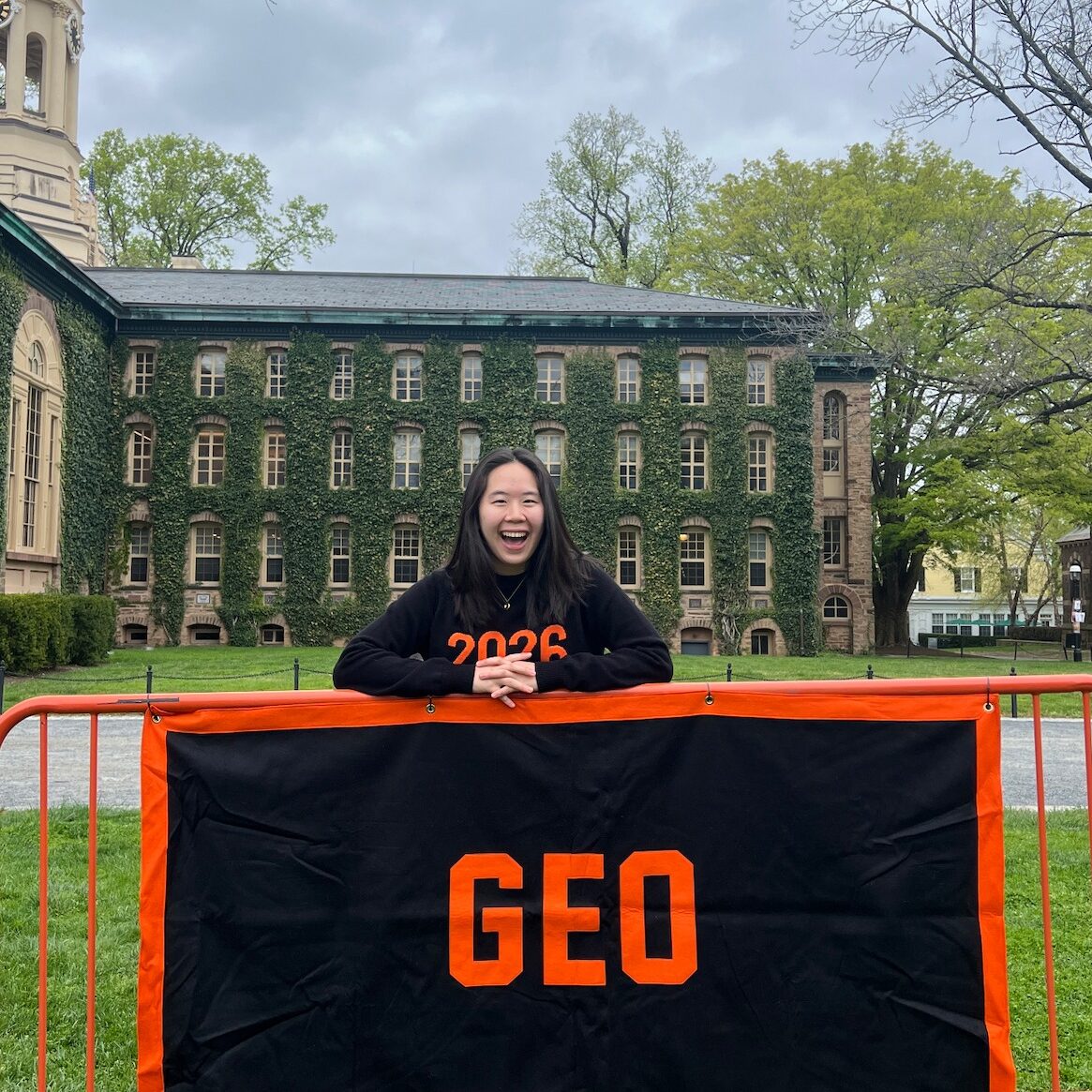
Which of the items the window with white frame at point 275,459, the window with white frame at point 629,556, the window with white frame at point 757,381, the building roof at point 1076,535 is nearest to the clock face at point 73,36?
the window with white frame at point 275,459

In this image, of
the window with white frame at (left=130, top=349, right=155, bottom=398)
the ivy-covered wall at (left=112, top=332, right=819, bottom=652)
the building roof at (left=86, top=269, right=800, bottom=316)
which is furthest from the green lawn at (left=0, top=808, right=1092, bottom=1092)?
the window with white frame at (left=130, top=349, right=155, bottom=398)

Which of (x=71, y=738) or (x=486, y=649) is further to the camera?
(x=71, y=738)

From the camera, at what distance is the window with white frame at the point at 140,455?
32.3 m

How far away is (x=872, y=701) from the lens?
2.98 m

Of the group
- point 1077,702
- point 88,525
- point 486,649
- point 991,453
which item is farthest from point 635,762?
point 991,453

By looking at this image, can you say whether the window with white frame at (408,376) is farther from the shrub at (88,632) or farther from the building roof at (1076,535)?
the building roof at (1076,535)

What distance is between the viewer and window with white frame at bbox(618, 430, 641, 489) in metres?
33.4

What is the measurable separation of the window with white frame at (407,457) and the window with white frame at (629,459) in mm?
7447

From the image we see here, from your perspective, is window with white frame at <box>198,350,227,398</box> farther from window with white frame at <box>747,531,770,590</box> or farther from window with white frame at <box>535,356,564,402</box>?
window with white frame at <box>747,531,770,590</box>

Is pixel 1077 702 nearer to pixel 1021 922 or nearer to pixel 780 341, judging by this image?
pixel 1021 922

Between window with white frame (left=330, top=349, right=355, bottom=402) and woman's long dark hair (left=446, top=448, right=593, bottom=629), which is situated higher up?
window with white frame (left=330, top=349, right=355, bottom=402)

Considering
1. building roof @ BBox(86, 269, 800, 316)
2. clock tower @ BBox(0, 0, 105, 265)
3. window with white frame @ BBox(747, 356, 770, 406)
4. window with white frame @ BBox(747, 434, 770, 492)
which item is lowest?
window with white frame @ BBox(747, 434, 770, 492)

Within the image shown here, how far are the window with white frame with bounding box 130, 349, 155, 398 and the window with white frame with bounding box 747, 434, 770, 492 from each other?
864 inches

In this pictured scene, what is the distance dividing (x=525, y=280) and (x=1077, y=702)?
27350 mm
